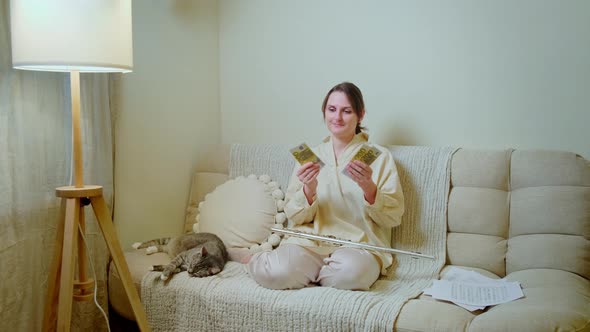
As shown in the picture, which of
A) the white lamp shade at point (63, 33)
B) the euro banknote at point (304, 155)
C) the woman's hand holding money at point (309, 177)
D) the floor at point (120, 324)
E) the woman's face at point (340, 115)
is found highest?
the white lamp shade at point (63, 33)

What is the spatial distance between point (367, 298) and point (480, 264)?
60 cm

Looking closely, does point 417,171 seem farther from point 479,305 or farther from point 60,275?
point 60,275

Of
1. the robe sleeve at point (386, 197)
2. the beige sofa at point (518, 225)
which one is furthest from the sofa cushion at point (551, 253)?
the robe sleeve at point (386, 197)

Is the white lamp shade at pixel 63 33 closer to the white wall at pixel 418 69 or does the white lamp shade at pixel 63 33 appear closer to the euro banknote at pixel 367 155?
the euro banknote at pixel 367 155

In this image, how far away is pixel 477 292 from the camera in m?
1.93

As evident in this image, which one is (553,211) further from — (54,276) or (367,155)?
(54,276)

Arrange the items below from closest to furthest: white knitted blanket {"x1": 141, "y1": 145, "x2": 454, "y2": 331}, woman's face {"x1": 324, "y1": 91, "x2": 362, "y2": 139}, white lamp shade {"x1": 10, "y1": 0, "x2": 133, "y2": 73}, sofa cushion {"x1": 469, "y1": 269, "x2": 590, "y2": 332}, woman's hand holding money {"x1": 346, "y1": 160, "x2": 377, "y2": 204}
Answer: sofa cushion {"x1": 469, "y1": 269, "x2": 590, "y2": 332} → white lamp shade {"x1": 10, "y1": 0, "x2": 133, "y2": 73} → white knitted blanket {"x1": 141, "y1": 145, "x2": 454, "y2": 331} → woman's hand holding money {"x1": 346, "y1": 160, "x2": 377, "y2": 204} → woman's face {"x1": 324, "y1": 91, "x2": 362, "y2": 139}

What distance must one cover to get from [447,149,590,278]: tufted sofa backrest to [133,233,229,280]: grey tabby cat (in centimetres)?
93

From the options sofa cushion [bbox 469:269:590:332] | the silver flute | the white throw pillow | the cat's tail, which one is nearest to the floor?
the cat's tail

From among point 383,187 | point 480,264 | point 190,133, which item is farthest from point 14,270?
point 480,264

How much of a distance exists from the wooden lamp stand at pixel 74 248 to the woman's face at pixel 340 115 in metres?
0.95

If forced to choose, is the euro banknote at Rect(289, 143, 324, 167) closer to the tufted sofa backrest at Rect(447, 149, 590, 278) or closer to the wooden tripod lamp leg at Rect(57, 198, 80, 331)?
the tufted sofa backrest at Rect(447, 149, 590, 278)

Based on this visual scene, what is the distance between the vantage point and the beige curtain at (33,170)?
2.03 m

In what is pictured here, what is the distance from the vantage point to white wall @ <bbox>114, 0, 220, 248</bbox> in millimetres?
2596
